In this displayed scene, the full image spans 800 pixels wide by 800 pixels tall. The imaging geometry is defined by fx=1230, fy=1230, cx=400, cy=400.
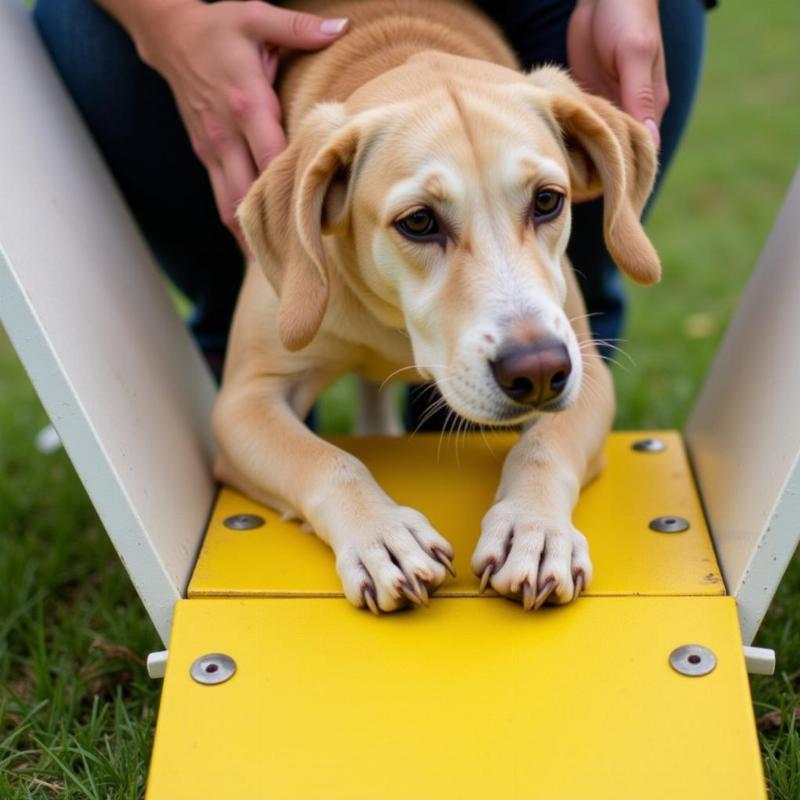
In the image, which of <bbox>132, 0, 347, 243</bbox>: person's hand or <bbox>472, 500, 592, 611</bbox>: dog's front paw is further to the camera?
<bbox>132, 0, 347, 243</bbox>: person's hand

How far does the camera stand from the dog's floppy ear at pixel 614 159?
99.7 inches

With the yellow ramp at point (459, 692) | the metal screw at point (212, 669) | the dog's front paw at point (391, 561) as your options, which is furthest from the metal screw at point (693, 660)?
the metal screw at point (212, 669)

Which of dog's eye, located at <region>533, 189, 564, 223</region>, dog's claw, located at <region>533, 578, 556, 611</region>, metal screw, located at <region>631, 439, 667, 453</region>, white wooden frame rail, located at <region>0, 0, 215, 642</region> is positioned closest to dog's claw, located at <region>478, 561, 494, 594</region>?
dog's claw, located at <region>533, 578, 556, 611</region>

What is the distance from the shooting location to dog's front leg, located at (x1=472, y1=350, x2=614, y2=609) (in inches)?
85.4

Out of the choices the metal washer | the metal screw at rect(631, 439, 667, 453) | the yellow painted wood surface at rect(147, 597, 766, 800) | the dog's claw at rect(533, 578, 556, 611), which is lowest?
the metal screw at rect(631, 439, 667, 453)

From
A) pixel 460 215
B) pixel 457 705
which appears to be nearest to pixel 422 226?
pixel 460 215

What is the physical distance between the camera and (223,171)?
2865 millimetres

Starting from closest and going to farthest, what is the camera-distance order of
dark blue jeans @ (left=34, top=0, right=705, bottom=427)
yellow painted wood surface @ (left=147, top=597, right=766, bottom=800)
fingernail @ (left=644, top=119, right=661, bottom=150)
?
1. yellow painted wood surface @ (left=147, top=597, right=766, bottom=800)
2. fingernail @ (left=644, top=119, right=661, bottom=150)
3. dark blue jeans @ (left=34, top=0, right=705, bottom=427)

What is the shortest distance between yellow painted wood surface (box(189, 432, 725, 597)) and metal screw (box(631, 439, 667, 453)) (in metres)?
0.02

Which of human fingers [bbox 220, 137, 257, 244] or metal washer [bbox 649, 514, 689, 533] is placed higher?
human fingers [bbox 220, 137, 257, 244]

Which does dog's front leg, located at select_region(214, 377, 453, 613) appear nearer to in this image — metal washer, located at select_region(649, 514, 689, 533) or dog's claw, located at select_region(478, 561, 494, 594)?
dog's claw, located at select_region(478, 561, 494, 594)

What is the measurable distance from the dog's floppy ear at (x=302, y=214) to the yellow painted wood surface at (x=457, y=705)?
23.4 inches

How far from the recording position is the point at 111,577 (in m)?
3.14

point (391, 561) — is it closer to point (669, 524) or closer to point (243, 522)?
point (243, 522)
